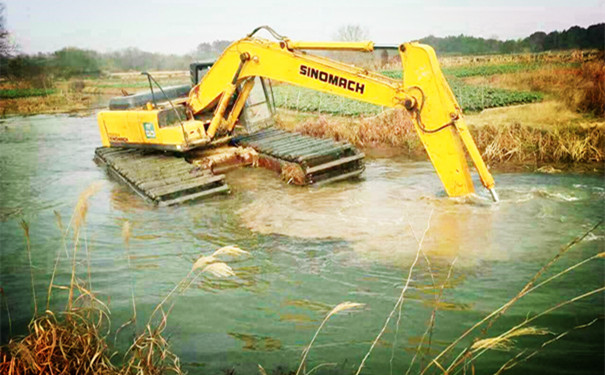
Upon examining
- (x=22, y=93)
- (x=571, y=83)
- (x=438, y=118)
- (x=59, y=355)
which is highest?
(x=22, y=93)

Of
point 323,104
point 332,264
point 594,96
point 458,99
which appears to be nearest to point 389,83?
point 332,264

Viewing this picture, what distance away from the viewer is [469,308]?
4.48 meters

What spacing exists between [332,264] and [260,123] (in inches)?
251

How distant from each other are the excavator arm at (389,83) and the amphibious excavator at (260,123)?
0.05ft

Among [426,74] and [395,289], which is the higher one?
[426,74]

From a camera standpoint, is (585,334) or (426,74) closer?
(585,334)

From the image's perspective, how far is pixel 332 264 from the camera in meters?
5.64

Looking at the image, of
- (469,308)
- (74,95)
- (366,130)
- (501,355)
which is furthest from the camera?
(74,95)

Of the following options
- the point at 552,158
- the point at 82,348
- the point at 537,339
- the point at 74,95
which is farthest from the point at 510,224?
the point at 74,95

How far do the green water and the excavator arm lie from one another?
0.85 meters

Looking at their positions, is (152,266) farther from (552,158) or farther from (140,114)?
(552,158)

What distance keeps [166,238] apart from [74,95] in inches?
1110

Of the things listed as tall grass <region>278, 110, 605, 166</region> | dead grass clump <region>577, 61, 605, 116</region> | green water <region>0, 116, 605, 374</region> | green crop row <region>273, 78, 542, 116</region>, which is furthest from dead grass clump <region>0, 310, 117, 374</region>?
green crop row <region>273, 78, 542, 116</region>

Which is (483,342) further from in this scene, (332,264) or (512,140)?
(512,140)
